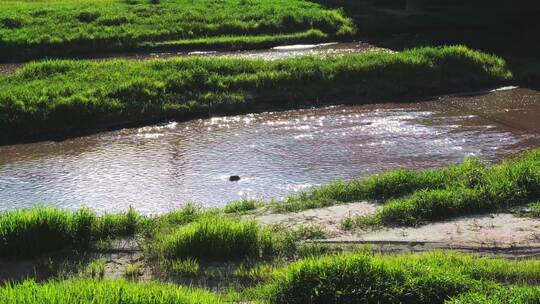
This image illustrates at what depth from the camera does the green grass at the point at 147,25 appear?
750 inches

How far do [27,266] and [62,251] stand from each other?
0.46 metres

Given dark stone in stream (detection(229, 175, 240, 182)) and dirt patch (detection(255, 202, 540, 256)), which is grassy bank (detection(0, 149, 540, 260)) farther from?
dark stone in stream (detection(229, 175, 240, 182))

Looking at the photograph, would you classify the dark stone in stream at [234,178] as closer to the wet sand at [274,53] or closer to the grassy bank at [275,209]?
the grassy bank at [275,209]

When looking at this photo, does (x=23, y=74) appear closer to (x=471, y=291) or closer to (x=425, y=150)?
(x=425, y=150)

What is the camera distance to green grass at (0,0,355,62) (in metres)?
19.1

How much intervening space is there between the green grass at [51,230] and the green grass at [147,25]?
11776mm

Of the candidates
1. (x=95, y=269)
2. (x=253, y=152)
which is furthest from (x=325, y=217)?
(x=253, y=152)

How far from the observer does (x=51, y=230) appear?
7555mm

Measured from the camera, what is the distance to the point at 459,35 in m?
21.0

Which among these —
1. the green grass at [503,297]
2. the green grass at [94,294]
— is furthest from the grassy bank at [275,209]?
the green grass at [503,297]

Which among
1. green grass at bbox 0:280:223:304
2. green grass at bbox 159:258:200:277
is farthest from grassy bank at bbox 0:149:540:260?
green grass at bbox 0:280:223:304

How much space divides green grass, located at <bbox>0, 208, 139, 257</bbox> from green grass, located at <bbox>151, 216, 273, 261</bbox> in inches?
32.4

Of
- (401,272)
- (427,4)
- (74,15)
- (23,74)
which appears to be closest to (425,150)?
(401,272)

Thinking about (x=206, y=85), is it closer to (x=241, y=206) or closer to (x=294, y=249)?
(x=241, y=206)
